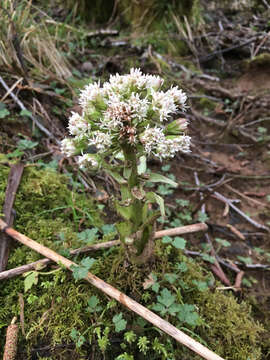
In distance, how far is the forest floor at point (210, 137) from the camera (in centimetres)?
234

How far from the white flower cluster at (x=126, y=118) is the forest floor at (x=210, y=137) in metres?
0.45

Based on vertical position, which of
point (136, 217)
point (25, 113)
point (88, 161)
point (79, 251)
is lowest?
point (79, 251)

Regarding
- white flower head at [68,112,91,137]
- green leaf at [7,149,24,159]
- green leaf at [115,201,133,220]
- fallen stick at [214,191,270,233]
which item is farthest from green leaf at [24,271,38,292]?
fallen stick at [214,191,270,233]

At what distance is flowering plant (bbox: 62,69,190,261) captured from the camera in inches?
50.4

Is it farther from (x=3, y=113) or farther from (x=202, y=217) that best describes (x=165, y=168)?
(x=3, y=113)

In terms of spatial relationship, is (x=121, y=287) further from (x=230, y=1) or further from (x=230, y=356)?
(x=230, y=1)

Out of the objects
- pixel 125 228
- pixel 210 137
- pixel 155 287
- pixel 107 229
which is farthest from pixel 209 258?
pixel 210 137

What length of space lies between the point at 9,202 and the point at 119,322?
3.58 ft

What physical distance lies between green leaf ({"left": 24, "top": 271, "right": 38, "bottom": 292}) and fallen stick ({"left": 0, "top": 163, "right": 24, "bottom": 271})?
19cm

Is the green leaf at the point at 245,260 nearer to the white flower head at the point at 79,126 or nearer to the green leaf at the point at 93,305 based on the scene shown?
the green leaf at the point at 93,305

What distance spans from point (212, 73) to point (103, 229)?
382 cm

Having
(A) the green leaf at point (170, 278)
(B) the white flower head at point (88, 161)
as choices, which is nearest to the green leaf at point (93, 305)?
(A) the green leaf at point (170, 278)

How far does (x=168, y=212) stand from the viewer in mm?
2439

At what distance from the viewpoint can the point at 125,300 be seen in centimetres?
149
